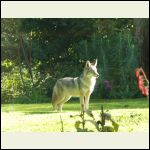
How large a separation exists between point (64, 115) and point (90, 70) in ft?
2.58

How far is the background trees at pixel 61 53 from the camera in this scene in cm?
787

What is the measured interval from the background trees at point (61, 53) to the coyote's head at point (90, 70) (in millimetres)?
76

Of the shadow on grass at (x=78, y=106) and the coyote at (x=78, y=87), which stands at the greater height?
the coyote at (x=78, y=87)

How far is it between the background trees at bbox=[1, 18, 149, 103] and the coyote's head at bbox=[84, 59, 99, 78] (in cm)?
8

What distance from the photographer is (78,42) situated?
313 inches

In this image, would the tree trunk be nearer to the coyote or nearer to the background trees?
the background trees

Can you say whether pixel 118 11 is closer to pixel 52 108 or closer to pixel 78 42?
pixel 78 42

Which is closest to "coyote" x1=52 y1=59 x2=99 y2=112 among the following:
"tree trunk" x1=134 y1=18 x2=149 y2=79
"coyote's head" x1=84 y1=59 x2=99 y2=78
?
"coyote's head" x1=84 y1=59 x2=99 y2=78

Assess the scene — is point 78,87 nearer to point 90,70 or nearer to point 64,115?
point 90,70

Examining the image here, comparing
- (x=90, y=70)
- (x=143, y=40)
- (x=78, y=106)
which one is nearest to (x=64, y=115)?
(x=78, y=106)

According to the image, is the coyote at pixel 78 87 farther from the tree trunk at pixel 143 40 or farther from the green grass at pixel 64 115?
the tree trunk at pixel 143 40

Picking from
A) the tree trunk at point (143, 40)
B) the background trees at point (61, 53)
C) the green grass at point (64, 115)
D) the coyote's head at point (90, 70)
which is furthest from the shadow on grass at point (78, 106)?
the tree trunk at point (143, 40)

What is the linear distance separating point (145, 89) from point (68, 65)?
11.4 feet

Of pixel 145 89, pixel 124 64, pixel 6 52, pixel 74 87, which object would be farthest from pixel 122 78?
pixel 145 89
